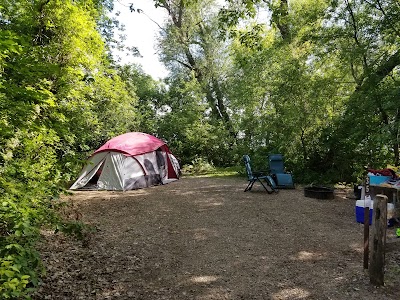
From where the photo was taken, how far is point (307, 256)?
13.0 feet

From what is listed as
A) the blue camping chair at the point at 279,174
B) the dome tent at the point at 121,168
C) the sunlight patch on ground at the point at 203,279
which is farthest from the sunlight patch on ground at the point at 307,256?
the dome tent at the point at 121,168

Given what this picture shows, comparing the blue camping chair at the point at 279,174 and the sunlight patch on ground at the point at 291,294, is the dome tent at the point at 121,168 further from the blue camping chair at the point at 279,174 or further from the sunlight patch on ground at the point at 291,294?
the sunlight patch on ground at the point at 291,294

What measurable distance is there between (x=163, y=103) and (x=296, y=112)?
1079cm

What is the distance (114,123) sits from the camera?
39.3 ft

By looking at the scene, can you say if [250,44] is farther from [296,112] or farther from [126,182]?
[126,182]

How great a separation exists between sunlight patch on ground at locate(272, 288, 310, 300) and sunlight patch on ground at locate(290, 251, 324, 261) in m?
0.80

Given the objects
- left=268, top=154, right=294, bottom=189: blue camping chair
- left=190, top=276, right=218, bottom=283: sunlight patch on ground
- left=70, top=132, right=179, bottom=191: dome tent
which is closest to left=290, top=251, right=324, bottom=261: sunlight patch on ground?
left=190, top=276, right=218, bottom=283: sunlight patch on ground

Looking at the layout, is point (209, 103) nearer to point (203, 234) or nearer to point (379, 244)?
point (203, 234)

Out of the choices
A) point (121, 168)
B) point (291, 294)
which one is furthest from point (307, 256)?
point (121, 168)

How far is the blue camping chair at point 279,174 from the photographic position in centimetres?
852

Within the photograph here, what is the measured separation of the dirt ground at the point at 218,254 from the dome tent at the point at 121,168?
2.33 metres

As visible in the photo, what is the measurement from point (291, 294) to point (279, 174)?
18.8 ft

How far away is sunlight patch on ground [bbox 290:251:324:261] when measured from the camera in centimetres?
390

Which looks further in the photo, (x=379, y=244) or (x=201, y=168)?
(x=201, y=168)
